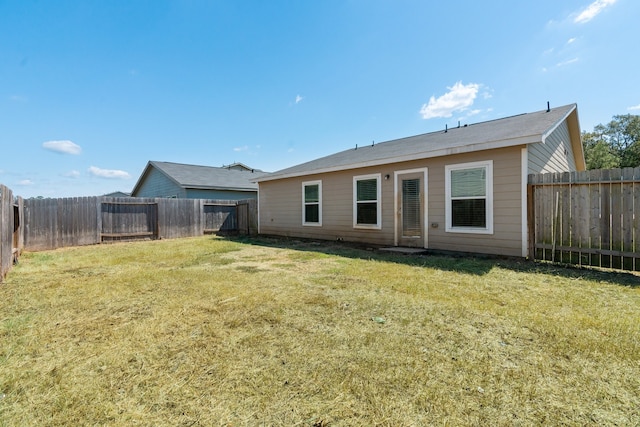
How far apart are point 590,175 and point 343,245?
555cm

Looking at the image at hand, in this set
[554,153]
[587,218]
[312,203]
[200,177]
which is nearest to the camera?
[587,218]

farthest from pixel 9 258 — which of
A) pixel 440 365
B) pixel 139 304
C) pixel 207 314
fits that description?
pixel 440 365

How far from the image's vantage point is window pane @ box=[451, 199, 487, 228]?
6242mm

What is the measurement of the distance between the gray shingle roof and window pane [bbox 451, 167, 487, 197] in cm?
1122

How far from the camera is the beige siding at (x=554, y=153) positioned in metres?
6.17

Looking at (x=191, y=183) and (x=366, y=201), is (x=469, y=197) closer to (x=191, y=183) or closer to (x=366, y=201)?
(x=366, y=201)

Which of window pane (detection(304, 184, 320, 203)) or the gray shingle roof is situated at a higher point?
the gray shingle roof

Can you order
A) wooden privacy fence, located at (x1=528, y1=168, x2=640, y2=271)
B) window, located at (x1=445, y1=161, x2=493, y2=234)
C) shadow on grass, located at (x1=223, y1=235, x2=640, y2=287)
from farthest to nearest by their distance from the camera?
1. window, located at (x1=445, y1=161, x2=493, y2=234)
2. wooden privacy fence, located at (x1=528, y1=168, x2=640, y2=271)
3. shadow on grass, located at (x1=223, y1=235, x2=640, y2=287)

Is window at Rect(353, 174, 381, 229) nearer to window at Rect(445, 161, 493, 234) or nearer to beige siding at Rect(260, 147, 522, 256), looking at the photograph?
beige siding at Rect(260, 147, 522, 256)

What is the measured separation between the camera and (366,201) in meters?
8.39

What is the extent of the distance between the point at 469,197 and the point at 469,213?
36 centimetres

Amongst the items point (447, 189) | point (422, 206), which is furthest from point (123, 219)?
point (447, 189)

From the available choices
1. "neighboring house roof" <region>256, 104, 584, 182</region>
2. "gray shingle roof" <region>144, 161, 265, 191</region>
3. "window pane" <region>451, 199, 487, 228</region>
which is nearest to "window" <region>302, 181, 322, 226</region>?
"neighboring house roof" <region>256, 104, 584, 182</region>

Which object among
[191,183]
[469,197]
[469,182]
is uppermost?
[191,183]
